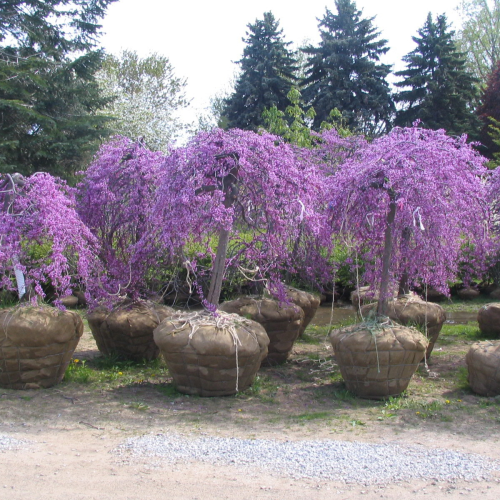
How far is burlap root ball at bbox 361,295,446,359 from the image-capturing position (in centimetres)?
593

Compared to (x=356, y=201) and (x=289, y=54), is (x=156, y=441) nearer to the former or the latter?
(x=356, y=201)

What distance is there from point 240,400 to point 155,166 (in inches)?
107

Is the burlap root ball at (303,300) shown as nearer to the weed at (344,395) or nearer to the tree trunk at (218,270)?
the tree trunk at (218,270)

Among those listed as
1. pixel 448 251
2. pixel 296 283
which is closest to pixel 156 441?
pixel 448 251

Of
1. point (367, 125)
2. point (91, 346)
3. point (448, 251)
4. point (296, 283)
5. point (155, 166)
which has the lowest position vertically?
point (91, 346)

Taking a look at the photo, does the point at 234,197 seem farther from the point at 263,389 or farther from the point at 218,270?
the point at 263,389

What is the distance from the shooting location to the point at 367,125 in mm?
25922

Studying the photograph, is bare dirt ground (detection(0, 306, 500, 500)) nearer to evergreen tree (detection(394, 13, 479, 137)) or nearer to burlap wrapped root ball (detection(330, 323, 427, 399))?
burlap wrapped root ball (detection(330, 323, 427, 399))

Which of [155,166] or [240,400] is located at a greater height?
[155,166]

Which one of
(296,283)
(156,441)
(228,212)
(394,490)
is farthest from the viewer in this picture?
(296,283)

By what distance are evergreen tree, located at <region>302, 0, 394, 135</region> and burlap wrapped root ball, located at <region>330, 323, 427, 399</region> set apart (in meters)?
21.2

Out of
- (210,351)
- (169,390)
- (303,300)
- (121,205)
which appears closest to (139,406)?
(169,390)

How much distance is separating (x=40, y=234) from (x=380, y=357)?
312 cm

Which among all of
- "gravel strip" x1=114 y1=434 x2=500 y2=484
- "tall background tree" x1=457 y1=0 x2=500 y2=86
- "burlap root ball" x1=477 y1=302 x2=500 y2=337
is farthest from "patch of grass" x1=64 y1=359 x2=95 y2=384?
"tall background tree" x1=457 y1=0 x2=500 y2=86
